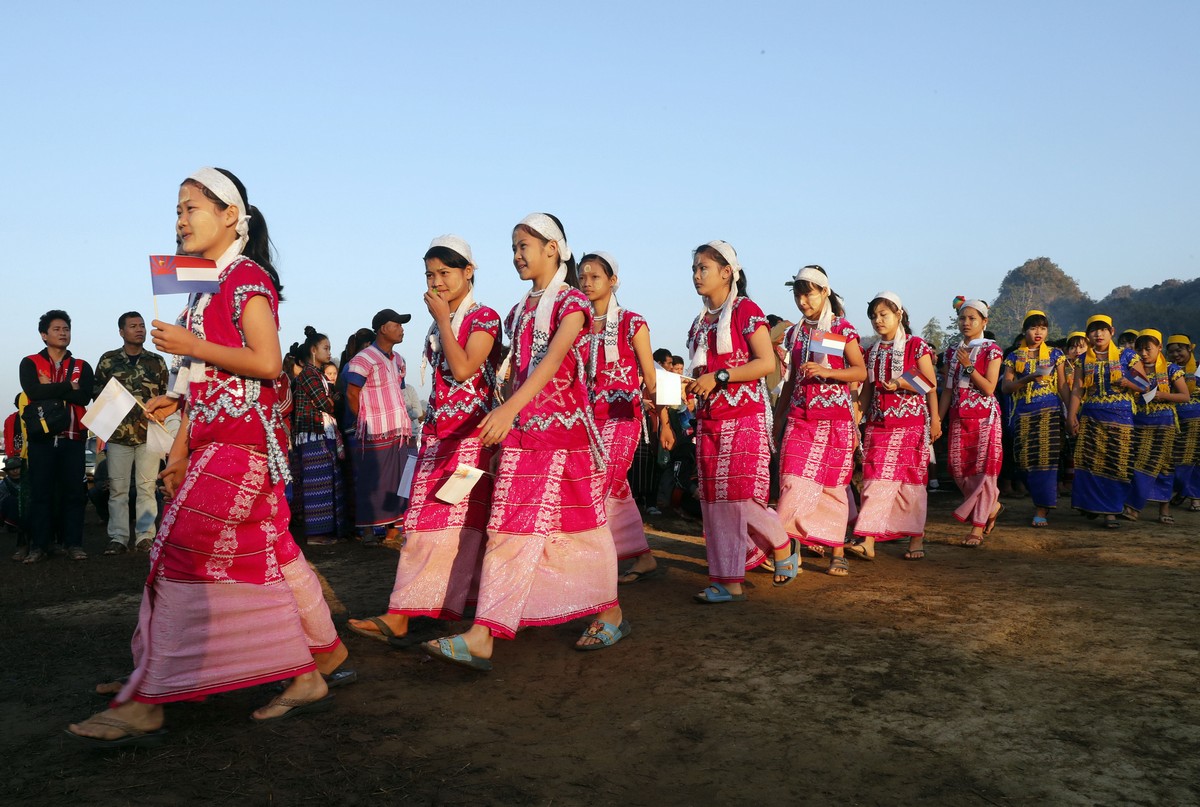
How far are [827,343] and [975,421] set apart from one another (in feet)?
8.15

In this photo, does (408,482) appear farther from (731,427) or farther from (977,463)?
(977,463)

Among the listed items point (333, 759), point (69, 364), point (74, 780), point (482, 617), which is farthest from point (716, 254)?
point (69, 364)

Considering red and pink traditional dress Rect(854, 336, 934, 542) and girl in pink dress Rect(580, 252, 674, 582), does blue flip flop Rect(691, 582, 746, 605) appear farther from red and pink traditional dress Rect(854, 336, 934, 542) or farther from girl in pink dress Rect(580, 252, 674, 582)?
red and pink traditional dress Rect(854, 336, 934, 542)

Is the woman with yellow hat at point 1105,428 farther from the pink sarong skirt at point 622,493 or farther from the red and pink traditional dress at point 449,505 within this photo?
the red and pink traditional dress at point 449,505

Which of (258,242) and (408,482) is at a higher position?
(258,242)

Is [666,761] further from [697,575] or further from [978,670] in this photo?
[697,575]

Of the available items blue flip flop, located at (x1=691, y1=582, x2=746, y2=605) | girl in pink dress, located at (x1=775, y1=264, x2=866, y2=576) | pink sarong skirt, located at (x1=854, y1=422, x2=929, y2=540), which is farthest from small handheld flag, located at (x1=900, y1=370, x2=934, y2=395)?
blue flip flop, located at (x1=691, y1=582, x2=746, y2=605)

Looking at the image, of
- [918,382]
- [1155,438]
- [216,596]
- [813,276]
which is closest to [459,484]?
A: [216,596]

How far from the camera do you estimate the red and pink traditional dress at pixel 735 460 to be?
5555mm

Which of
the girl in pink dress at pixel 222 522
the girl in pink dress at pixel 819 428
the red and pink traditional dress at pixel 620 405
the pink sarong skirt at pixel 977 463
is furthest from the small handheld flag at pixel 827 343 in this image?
the girl in pink dress at pixel 222 522

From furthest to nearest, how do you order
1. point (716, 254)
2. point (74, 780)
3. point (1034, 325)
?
point (1034, 325), point (716, 254), point (74, 780)

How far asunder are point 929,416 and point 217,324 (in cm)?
588

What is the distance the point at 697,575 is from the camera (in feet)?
21.4

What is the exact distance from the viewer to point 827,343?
648 cm
